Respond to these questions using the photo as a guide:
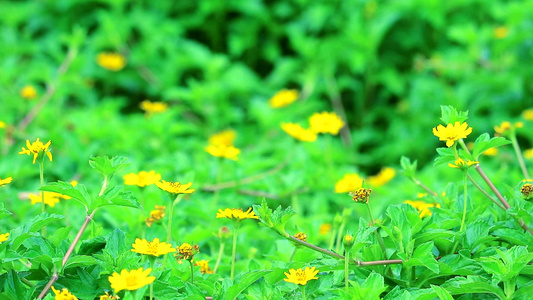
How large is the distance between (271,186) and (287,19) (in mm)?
1881

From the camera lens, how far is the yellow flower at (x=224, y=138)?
10.4 ft

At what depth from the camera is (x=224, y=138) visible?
321 centimetres

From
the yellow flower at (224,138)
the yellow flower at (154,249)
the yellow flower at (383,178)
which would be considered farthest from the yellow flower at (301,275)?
the yellow flower at (224,138)

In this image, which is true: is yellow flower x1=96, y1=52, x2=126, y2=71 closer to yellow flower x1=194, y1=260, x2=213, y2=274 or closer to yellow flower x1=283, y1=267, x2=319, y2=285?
yellow flower x1=194, y1=260, x2=213, y2=274

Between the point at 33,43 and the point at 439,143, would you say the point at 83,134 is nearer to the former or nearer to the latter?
the point at 33,43

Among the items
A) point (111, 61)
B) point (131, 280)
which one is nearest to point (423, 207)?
point (131, 280)

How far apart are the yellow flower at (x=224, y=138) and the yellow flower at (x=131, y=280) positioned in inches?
79.5

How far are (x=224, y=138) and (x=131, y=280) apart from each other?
7.04 feet

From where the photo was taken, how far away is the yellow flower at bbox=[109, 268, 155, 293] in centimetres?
107

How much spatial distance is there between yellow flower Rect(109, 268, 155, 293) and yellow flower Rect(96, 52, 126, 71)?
2772mm

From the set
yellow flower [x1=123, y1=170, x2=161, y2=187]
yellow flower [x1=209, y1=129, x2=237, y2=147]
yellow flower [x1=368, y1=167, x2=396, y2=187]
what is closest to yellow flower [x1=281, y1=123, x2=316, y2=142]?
yellow flower [x1=368, y1=167, x2=396, y2=187]

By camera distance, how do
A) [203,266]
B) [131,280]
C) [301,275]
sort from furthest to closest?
[203,266]
[301,275]
[131,280]

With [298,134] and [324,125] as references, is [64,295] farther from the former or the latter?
[324,125]

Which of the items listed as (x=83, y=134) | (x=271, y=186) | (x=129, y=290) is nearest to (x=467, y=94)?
(x=271, y=186)
